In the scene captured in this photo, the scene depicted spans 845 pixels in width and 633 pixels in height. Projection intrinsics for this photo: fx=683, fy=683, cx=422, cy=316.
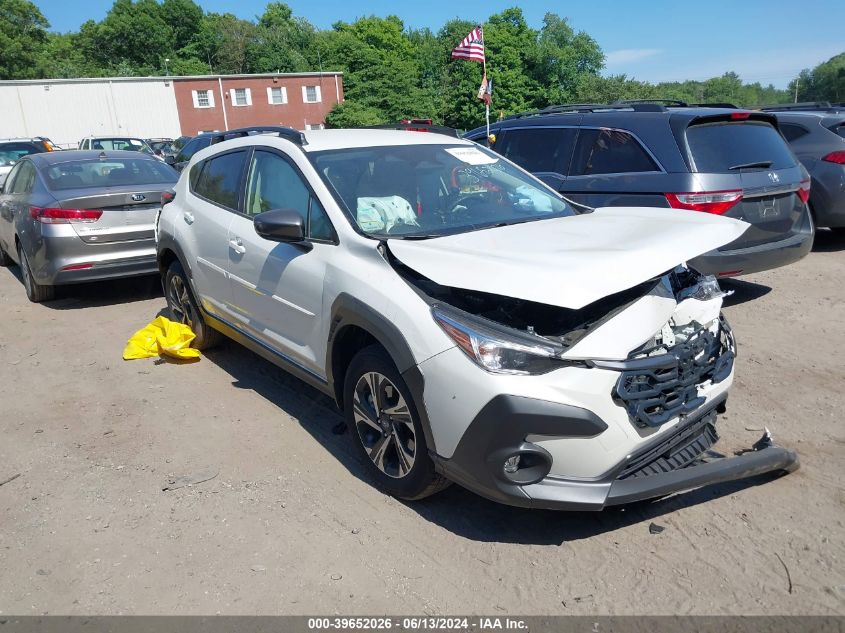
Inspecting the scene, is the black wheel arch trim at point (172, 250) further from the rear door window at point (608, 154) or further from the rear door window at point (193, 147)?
the rear door window at point (193, 147)

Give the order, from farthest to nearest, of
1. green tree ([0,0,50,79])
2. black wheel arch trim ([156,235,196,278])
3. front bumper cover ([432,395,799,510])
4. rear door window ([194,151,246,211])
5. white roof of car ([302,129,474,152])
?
green tree ([0,0,50,79]), black wheel arch trim ([156,235,196,278]), rear door window ([194,151,246,211]), white roof of car ([302,129,474,152]), front bumper cover ([432,395,799,510])

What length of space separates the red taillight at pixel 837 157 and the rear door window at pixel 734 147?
2.57 m

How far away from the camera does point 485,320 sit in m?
2.93

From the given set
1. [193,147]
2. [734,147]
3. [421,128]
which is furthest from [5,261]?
[734,147]

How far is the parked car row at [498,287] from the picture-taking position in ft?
9.15

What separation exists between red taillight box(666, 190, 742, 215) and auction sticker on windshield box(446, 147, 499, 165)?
1794mm

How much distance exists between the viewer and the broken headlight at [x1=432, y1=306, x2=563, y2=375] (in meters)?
2.77

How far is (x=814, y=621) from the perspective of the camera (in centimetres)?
251

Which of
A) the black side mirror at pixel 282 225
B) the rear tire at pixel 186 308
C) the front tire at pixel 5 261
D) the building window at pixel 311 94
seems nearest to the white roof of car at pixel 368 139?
the black side mirror at pixel 282 225

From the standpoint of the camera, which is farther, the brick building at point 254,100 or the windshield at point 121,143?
the brick building at point 254,100

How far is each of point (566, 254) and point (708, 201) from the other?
3.02 m

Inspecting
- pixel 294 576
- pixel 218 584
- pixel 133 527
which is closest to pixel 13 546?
pixel 133 527

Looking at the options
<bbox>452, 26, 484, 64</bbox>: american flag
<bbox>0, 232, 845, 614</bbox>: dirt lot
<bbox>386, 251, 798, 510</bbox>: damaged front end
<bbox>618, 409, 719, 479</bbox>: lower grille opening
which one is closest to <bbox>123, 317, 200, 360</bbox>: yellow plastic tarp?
<bbox>0, 232, 845, 614</bbox>: dirt lot

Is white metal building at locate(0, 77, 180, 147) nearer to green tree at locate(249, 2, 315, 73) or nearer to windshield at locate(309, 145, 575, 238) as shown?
green tree at locate(249, 2, 315, 73)
